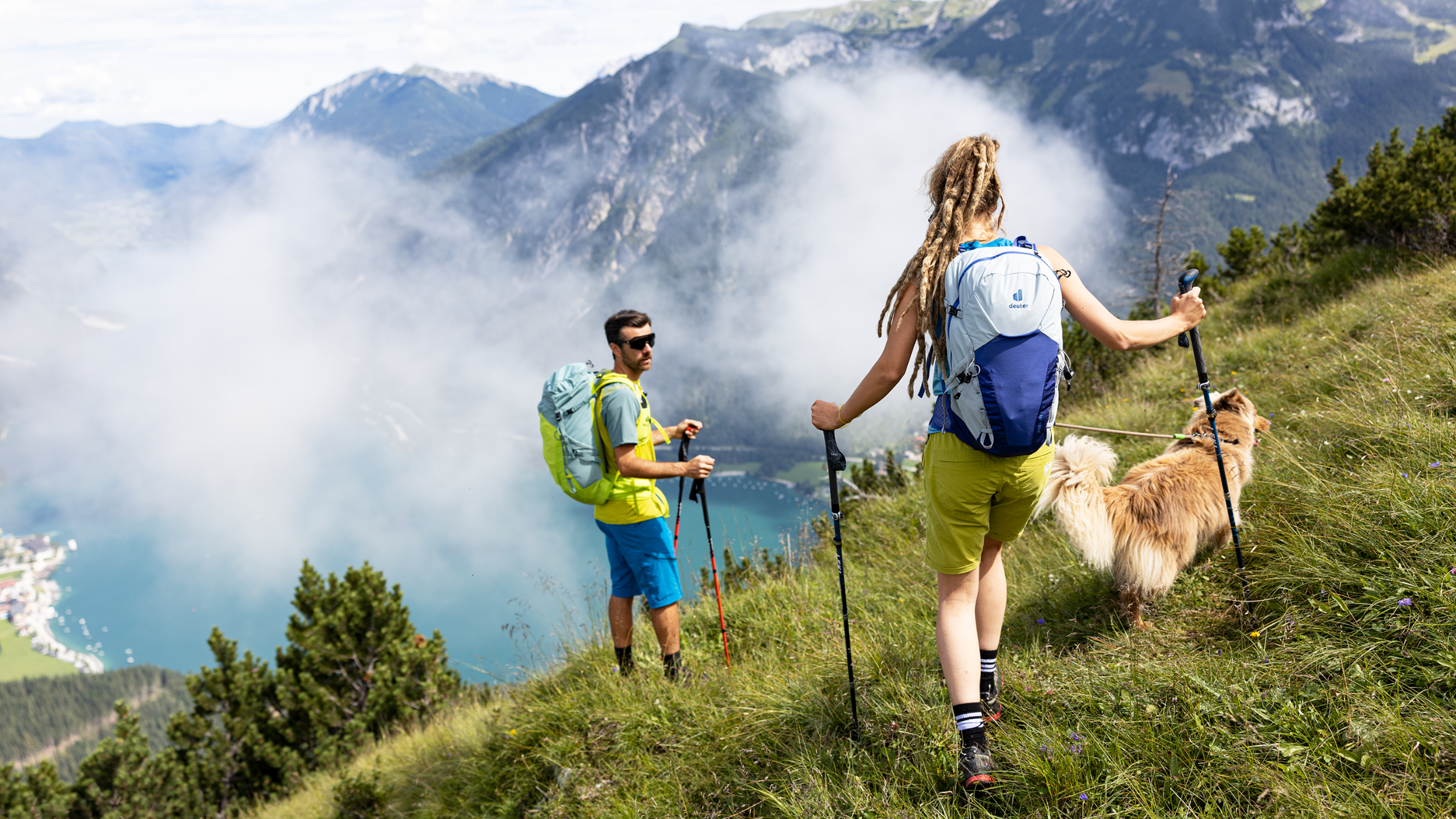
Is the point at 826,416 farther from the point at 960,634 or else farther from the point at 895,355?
the point at 960,634

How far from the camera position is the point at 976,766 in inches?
94.0

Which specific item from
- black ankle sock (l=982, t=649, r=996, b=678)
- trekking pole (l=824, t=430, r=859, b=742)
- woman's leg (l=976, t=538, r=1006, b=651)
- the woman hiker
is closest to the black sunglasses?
trekking pole (l=824, t=430, r=859, b=742)

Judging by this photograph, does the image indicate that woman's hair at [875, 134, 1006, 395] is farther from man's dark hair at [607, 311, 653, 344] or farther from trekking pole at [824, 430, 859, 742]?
man's dark hair at [607, 311, 653, 344]

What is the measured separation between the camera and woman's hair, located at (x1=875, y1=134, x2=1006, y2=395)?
92.9 inches

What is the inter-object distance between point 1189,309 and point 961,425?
1188 mm

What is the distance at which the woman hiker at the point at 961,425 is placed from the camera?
2.36 meters

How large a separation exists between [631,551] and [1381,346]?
5695mm

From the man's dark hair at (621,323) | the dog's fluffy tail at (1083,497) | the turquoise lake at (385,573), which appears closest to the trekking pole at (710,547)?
the man's dark hair at (621,323)

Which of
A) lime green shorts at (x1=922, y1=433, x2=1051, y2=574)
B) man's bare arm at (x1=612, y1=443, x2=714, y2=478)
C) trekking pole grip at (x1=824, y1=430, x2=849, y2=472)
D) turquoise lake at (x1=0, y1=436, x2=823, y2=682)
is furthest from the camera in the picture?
turquoise lake at (x1=0, y1=436, x2=823, y2=682)

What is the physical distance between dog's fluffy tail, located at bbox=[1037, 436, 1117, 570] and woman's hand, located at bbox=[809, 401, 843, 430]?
111cm

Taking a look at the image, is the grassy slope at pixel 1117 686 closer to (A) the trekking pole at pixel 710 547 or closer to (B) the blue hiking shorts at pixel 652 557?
(A) the trekking pole at pixel 710 547

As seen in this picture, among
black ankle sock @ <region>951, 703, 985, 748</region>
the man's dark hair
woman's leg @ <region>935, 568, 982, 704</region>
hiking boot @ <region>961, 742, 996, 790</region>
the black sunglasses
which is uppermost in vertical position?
the man's dark hair

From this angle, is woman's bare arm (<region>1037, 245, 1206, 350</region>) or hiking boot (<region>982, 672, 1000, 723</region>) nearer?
woman's bare arm (<region>1037, 245, 1206, 350</region>)

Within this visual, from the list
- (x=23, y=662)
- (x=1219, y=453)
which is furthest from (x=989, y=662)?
(x=23, y=662)
